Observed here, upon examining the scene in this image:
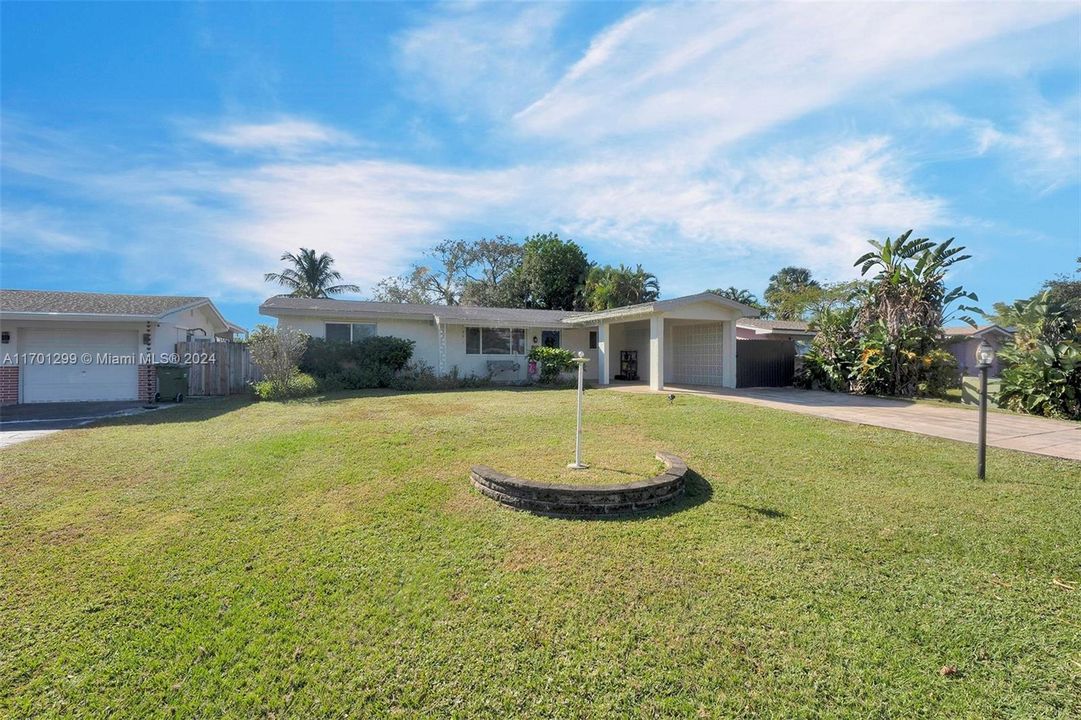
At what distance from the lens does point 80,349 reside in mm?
13047

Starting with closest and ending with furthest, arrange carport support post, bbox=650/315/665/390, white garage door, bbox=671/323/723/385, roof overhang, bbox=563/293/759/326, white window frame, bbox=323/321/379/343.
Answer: roof overhang, bbox=563/293/759/326 → carport support post, bbox=650/315/665/390 → white window frame, bbox=323/321/379/343 → white garage door, bbox=671/323/723/385

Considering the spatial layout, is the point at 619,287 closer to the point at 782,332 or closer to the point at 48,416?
the point at 782,332

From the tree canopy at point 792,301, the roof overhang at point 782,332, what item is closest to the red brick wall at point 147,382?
the roof overhang at point 782,332

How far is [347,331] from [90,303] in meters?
7.04

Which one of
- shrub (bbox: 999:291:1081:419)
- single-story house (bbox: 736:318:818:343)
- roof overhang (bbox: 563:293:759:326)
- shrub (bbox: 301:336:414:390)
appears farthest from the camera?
single-story house (bbox: 736:318:818:343)

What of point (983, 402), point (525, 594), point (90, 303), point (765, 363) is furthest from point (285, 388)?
point (765, 363)

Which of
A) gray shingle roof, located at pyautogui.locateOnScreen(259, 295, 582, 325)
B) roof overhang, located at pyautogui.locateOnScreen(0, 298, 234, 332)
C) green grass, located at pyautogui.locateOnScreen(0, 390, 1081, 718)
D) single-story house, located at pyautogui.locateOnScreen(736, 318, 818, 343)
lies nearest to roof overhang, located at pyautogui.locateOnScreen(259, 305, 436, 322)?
gray shingle roof, located at pyautogui.locateOnScreen(259, 295, 582, 325)

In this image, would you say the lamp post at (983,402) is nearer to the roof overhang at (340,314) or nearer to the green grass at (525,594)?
the green grass at (525,594)

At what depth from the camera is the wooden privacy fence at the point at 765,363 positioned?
52.5ft

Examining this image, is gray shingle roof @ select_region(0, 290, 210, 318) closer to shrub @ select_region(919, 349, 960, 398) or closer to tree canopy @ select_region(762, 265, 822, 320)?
shrub @ select_region(919, 349, 960, 398)

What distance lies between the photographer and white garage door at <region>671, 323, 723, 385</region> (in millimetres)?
16297

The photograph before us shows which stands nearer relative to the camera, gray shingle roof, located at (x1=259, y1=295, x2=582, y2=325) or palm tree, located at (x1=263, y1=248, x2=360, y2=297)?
gray shingle roof, located at (x1=259, y1=295, x2=582, y2=325)

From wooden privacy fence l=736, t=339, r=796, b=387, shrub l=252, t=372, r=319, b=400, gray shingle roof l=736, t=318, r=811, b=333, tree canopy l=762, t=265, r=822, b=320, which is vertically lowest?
shrub l=252, t=372, r=319, b=400

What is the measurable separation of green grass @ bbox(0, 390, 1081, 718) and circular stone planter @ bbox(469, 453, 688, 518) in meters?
0.19
